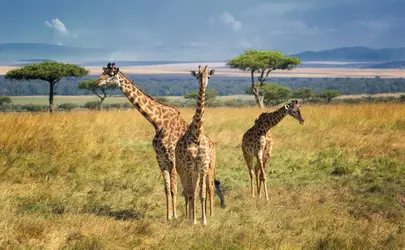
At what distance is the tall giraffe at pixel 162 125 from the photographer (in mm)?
8539

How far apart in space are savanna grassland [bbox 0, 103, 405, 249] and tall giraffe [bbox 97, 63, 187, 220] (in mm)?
548

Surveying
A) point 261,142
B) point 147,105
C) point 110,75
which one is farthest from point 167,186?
point 261,142

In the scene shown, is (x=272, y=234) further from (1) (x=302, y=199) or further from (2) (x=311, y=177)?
(2) (x=311, y=177)

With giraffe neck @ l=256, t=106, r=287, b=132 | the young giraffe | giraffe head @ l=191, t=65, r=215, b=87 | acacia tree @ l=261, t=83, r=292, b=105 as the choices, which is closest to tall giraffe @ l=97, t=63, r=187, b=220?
giraffe head @ l=191, t=65, r=215, b=87

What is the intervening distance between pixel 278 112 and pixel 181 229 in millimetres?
3938

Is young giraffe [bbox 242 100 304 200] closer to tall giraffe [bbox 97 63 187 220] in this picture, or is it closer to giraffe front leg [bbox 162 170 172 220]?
tall giraffe [bbox 97 63 187 220]

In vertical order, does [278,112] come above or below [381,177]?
above

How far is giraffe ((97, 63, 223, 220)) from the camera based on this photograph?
8.54 meters

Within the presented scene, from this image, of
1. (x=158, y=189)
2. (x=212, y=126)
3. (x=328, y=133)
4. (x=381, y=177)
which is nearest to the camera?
(x=158, y=189)

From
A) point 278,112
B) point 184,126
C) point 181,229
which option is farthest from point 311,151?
point 181,229

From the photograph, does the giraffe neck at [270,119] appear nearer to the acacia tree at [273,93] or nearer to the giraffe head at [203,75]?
the giraffe head at [203,75]

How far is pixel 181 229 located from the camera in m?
7.68

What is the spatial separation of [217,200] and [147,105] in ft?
7.36

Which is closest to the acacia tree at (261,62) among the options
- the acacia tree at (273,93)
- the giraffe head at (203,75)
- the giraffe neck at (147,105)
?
the acacia tree at (273,93)
